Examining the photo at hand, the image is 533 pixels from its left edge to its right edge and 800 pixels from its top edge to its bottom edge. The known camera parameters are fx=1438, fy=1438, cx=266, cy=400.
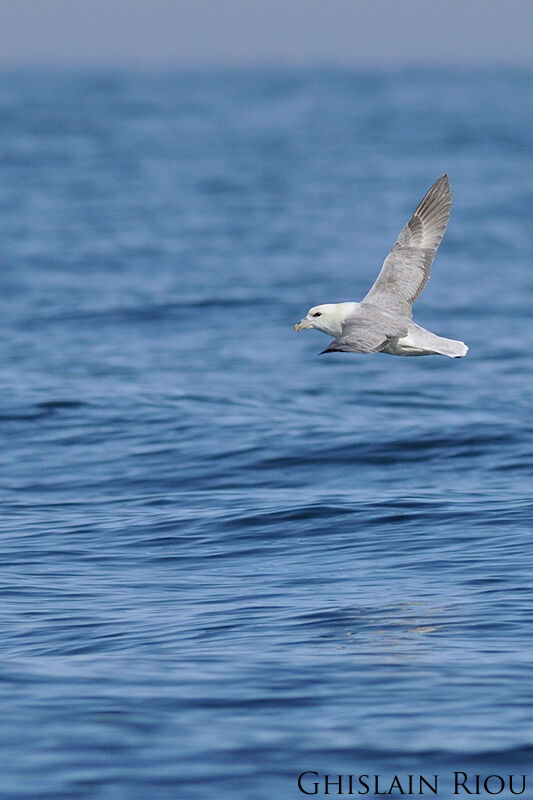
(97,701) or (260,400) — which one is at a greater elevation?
(260,400)

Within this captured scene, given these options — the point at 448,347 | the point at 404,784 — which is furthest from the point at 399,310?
the point at 404,784

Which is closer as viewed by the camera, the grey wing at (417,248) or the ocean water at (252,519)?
the ocean water at (252,519)

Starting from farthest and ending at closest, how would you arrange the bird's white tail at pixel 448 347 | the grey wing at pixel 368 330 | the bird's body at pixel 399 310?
the bird's white tail at pixel 448 347 < the bird's body at pixel 399 310 < the grey wing at pixel 368 330

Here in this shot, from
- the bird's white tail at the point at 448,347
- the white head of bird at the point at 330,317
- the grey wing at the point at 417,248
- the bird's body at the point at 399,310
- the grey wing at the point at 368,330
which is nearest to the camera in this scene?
the grey wing at the point at 368,330

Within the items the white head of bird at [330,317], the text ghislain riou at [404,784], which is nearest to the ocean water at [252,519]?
the text ghislain riou at [404,784]

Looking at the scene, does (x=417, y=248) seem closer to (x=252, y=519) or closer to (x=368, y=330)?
(x=368, y=330)

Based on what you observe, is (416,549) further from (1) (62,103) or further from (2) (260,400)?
(1) (62,103)

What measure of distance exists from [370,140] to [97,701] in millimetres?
74171

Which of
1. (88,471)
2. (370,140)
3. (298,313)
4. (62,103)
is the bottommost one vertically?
(88,471)

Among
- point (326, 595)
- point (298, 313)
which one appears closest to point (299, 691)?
point (326, 595)

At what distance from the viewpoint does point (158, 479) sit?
16906mm

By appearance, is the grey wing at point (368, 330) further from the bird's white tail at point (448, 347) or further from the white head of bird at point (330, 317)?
the bird's white tail at point (448, 347)

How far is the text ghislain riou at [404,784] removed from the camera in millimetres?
8656

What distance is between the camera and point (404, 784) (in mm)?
8711
